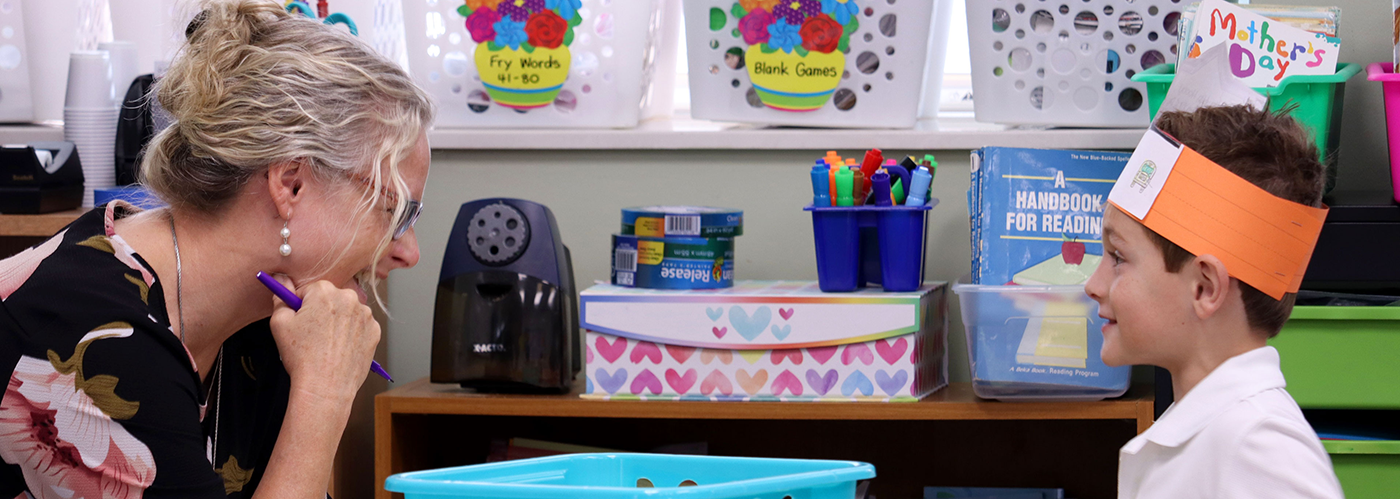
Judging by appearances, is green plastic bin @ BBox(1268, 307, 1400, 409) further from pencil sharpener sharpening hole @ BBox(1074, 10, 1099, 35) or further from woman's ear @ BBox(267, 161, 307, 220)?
woman's ear @ BBox(267, 161, 307, 220)

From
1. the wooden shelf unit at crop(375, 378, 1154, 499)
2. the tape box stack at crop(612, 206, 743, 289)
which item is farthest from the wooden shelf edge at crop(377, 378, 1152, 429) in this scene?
the tape box stack at crop(612, 206, 743, 289)

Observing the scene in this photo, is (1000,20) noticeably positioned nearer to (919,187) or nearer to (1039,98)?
(1039,98)

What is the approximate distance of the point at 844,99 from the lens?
1.67 metres

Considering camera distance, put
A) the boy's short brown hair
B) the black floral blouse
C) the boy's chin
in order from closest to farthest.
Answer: the black floral blouse, the boy's short brown hair, the boy's chin

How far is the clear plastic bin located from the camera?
136 cm

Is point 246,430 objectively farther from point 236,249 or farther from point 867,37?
point 867,37

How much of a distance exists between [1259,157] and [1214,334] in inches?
6.6

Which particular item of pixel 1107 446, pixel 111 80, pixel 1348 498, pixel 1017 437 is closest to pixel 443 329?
pixel 111 80

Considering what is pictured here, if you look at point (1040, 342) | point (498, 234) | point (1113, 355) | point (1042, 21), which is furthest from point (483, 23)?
point (1113, 355)

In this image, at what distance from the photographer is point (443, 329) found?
1492 mm

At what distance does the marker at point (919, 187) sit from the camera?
4.62 feet

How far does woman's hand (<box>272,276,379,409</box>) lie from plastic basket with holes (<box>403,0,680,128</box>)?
66cm

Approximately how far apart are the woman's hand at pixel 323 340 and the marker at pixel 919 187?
709mm

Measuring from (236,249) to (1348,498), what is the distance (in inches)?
Answer: 50.3
